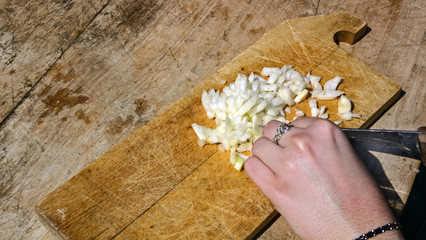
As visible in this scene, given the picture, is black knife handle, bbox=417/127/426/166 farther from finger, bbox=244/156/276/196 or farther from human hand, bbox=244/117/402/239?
finger, bbox=244/156/276/196

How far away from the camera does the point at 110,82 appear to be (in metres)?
1.98

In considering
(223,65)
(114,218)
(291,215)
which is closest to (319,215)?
(291,215)

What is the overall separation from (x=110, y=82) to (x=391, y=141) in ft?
4.12

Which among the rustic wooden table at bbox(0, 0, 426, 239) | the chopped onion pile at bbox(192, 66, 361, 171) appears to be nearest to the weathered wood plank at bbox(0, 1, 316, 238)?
the rustic wooden table at bbox(0, 0, 426, 239)

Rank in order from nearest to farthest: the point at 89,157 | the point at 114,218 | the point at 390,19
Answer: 1. the point at 114,218
2. the point at 89,157
3. the point at 390,19

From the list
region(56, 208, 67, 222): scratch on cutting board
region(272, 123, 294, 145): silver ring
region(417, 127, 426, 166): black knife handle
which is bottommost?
region(417, 127, 426, 166): black knife handle

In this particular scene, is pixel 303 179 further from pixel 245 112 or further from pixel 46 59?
pixel 46 59

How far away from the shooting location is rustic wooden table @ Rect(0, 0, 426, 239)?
170 centimetres

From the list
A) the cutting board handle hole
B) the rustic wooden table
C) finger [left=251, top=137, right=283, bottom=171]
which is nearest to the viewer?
finger [left=251, top=137, right=283, bottom=171]

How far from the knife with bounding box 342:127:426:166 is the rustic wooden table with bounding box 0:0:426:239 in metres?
0.04

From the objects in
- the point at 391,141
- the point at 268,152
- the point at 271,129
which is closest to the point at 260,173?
the point at 268,152

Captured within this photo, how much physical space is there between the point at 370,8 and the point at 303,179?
1.34m

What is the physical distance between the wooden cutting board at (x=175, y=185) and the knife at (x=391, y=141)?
0.13 meters

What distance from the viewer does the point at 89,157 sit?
1755 mm
